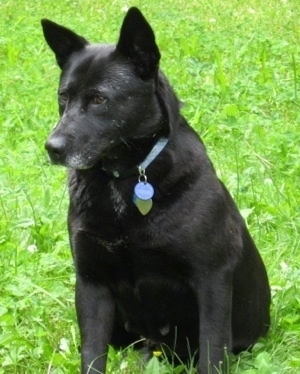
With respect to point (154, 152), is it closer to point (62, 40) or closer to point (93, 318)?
point (62, 40)

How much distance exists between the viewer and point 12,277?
4195mm

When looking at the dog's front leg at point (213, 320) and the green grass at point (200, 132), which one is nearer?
the dog's front leg at point (213, 320)

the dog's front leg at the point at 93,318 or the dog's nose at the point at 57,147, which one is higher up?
the dog's nose at the point at 57,147

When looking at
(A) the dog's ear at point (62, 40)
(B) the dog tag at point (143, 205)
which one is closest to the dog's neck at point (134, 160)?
(B) the dog tag at point (143, 205)

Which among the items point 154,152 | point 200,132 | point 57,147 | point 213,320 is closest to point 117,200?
point 154,152

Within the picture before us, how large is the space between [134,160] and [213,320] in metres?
0.60

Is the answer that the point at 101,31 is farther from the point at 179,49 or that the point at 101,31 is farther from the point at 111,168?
the point at 111,168

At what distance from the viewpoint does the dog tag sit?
→ 3383mm

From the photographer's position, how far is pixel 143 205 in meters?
3.39

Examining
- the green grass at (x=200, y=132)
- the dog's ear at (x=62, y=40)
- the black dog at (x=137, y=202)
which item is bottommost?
the green grass at (x=200, y=132)

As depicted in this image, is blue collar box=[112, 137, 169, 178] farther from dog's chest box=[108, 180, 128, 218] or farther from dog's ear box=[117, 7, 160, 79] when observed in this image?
dog's ear box=[117, 7, 160, 79]

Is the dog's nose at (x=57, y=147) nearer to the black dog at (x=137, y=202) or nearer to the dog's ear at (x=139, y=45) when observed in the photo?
the black dog at (x=137, y=202)

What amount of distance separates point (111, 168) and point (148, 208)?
0.20m

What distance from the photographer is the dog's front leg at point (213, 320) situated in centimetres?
342
